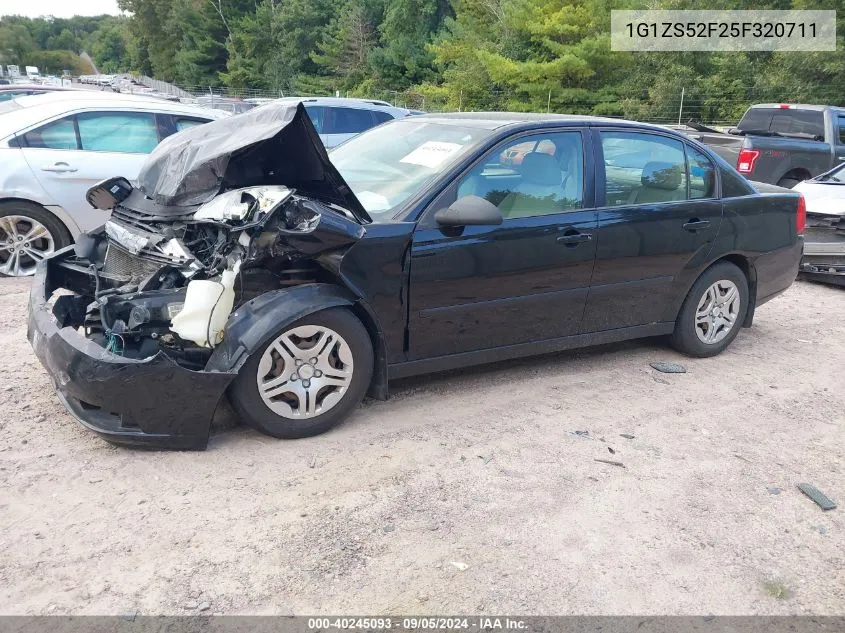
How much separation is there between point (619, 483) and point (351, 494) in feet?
4.38

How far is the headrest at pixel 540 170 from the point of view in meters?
4.43

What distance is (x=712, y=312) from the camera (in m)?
5.43

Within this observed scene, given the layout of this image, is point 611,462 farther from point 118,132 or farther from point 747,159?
point 747,159

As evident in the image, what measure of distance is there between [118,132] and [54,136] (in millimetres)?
601

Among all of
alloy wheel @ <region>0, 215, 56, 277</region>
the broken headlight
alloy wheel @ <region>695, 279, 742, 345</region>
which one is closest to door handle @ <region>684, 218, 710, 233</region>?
alloy wheel @ <region>695, 279, 742, 345</region>

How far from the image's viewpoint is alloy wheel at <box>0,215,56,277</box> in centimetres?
672

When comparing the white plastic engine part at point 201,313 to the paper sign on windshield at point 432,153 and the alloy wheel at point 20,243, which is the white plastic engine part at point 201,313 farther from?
the alloy wheel at point 20,243

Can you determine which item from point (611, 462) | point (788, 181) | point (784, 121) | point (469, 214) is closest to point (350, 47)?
point (784, 121)

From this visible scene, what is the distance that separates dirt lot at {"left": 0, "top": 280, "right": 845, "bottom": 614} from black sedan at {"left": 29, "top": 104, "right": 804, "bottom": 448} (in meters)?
0.28

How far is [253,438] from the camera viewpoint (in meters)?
3.84

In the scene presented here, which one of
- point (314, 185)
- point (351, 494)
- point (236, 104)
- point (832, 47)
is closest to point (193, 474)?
point (351, 494)

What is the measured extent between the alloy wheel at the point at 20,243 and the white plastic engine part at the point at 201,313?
398cm

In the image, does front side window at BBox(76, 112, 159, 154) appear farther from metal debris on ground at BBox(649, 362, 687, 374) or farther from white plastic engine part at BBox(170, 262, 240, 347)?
metal debris on ground at BBox(649, 362, 687, 374)

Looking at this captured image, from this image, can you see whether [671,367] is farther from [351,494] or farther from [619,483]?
[351,494]
